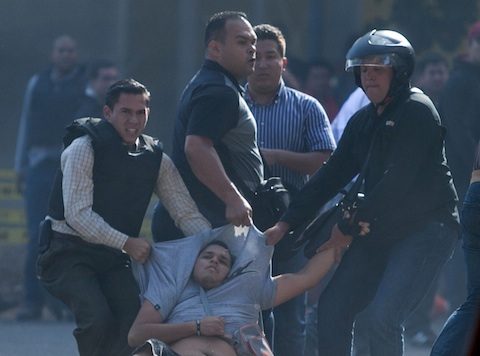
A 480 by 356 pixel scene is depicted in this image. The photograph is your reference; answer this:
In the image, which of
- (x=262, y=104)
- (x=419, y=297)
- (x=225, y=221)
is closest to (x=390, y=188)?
(x=419, y=297)

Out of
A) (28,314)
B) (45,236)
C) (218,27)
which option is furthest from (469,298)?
(28,314)

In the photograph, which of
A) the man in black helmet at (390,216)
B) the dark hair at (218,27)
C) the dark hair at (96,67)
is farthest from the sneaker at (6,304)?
the man in black helmet at (390,216)

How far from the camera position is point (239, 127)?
659cm

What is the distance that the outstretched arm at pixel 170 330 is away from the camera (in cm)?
619

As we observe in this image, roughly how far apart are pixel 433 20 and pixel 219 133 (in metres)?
5.32

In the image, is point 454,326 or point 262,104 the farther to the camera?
point 262,104

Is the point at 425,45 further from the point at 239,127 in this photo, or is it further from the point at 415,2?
the point at 239,127

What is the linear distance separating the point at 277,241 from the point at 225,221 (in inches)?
11.2

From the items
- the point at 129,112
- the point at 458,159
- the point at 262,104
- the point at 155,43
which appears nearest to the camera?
the point at 129,112

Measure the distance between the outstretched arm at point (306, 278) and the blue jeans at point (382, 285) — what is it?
8cm

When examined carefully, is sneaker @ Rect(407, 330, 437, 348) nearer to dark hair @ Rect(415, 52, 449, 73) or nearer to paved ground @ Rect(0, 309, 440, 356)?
paved ground @ Rect(0, 309, 440, 356)

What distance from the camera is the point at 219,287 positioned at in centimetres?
641

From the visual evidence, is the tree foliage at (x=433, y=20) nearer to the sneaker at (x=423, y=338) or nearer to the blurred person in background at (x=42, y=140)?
the blurred person in background at (x=42, y=140)

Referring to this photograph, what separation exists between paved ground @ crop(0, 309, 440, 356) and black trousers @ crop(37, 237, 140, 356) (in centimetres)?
225
